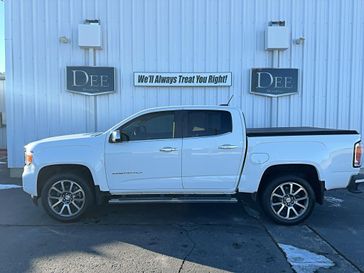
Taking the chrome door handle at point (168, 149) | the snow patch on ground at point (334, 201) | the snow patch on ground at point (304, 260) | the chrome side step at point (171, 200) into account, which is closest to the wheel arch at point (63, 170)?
the chrome side step at point (171, 200)

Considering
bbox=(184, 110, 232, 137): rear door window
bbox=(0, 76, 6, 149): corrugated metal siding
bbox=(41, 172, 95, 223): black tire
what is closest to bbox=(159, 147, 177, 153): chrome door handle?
bbox=(184, 110, 232, 137): rear door window

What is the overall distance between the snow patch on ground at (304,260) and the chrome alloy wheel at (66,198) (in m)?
3.28

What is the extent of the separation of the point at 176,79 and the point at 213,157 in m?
4.80

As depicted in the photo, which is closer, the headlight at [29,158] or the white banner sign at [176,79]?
the headlight at [29,158]

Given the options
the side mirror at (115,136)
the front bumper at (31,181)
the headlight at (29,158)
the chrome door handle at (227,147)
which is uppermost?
the side mirror at (115,136)

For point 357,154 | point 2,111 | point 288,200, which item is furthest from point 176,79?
point 2,111

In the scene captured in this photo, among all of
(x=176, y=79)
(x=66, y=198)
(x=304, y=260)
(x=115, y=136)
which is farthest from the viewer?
(x=176, y=79)

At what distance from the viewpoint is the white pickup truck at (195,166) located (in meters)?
6.50

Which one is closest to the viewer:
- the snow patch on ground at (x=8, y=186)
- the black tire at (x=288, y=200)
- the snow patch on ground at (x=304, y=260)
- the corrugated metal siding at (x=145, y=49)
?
the snow patch on ground at (x=304, y=260)

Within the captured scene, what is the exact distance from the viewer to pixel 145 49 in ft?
35.7

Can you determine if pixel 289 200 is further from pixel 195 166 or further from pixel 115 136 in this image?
pixel 115 136

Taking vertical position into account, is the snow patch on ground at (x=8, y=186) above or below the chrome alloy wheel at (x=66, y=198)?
below

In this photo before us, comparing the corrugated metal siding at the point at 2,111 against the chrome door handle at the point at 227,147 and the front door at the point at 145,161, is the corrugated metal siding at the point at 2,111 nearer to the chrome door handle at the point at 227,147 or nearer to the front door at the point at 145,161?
the front door at the point at 145,161

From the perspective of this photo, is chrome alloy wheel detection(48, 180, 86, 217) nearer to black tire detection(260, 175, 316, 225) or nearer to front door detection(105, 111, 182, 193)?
front door detection(105, 111, 182, 193)
